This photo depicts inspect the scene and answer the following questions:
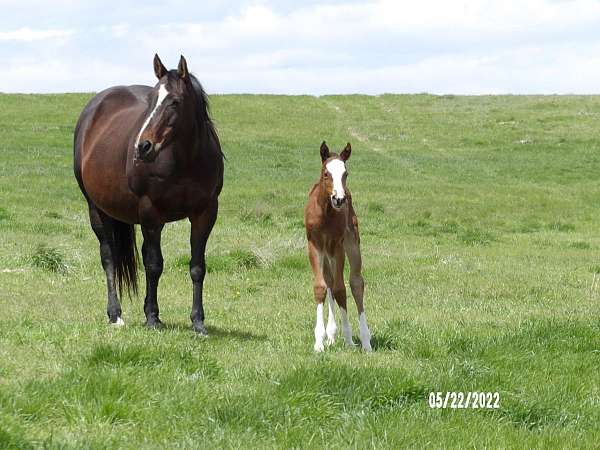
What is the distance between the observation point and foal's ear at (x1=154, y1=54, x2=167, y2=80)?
930 centimetres

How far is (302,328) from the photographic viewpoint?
10359mm

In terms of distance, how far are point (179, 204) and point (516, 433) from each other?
466cm

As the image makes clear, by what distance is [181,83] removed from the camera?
9.34 m

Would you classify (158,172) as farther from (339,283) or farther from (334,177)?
(339,283)

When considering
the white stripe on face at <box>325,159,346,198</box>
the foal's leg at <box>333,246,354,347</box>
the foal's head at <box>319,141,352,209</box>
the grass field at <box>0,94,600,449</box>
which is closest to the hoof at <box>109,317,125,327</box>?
the grass field at <box>0,94,600,449</box>

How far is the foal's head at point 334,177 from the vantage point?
828cm

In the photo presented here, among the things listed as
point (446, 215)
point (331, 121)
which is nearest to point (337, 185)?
point (446, 215)

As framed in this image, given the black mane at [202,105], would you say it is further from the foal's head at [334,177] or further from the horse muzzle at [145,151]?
the foal's head at [334,177]

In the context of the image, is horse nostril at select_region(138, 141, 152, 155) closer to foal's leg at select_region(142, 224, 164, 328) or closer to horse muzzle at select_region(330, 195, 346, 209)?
foal's leg at select_region(142, 224, 164, 328)

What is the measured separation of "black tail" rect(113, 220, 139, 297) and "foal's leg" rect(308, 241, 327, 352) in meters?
3.03

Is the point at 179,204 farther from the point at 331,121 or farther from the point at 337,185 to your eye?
the point at 331,121

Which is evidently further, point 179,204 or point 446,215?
point 446,215

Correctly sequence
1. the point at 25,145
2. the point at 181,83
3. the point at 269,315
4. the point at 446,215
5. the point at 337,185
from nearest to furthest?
the point at 337,185 → the point at 181,83 → the point at 269,315 → the point at 446,215 → the point at 25,145

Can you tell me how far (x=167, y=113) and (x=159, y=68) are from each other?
1.70 ft
